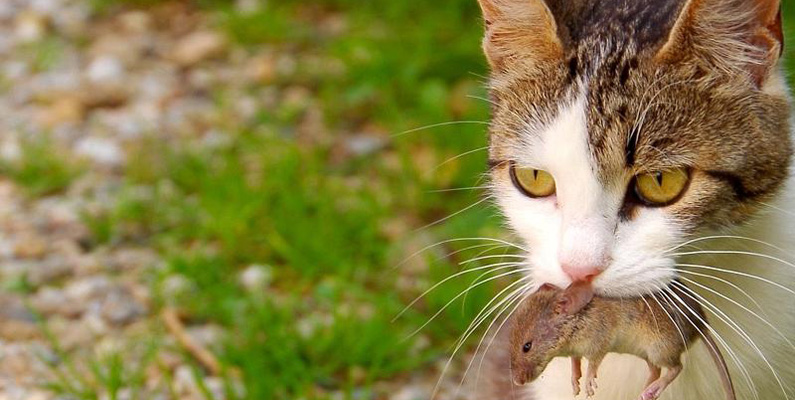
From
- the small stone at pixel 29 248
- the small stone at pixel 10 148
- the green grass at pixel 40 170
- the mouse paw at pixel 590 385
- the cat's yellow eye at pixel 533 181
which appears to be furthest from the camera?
the small stone at pixel 10 148

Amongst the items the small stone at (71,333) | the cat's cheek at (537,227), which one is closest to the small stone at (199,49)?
the small stone at (71,333)

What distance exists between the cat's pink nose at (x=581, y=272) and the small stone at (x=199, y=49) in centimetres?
336

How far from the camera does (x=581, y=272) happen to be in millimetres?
2332

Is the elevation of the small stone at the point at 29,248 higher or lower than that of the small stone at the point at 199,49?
lower

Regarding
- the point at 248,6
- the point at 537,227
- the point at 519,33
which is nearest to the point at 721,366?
the point at 537,227

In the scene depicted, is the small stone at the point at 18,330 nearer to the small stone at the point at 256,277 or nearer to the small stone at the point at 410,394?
the small stone at the point at 256,277

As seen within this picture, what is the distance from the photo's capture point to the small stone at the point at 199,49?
213 inches

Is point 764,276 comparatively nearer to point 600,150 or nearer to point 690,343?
point 690,343

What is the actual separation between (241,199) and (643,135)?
2.14 metres

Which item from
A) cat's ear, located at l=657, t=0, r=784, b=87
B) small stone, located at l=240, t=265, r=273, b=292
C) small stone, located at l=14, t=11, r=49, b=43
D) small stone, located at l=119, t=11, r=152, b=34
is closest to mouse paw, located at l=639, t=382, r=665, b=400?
cat's ear, located at l=657, t=0, r=784, b=87

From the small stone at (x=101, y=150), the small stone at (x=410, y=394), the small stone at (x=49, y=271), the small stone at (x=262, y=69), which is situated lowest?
the small stone at (x=410, y=394)

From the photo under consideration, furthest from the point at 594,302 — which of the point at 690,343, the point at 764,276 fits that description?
the point at 764,276

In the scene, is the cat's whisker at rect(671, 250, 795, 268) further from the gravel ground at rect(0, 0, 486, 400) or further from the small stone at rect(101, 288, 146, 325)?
the small stone at rect(101, 288, 146, 325)

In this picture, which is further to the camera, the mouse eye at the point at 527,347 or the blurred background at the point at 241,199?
the blurred background at the point at 241,199
